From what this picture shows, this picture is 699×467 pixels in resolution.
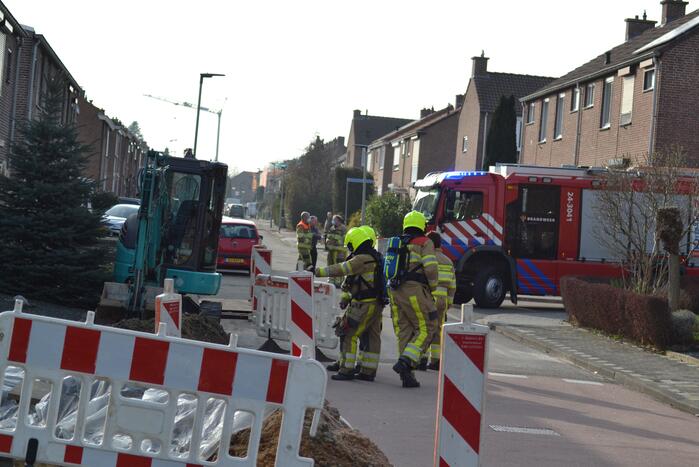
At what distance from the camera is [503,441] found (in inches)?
340

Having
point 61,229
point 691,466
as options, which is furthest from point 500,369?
point 61,229

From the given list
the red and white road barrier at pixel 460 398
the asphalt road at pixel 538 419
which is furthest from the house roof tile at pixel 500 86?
the red and white road barrier at pixel 460 398

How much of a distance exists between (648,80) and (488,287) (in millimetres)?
11414

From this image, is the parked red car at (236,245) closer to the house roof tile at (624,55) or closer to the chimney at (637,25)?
the house roof tile at (624,55)

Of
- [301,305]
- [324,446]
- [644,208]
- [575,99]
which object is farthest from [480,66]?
[324,446]

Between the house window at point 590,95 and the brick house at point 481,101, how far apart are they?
565 inches

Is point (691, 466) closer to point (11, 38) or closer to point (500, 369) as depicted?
point (500, 369)

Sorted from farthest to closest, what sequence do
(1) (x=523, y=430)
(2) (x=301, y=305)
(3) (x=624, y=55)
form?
(3) (x=624, y=55)
(2) (x=301, y=305)
(1) (x=523, y=430)

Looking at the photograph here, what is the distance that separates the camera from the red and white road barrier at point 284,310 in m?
13.0

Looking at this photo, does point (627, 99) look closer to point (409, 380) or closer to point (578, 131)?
point (578, 131)

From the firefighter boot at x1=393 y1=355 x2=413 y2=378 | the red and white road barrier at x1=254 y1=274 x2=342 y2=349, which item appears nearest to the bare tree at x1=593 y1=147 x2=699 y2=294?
the red and white road barrier at x1=254 y1=274 x2=342 y2=349

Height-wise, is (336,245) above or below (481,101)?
below

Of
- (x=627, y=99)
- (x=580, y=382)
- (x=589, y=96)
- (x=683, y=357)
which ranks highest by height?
(x=589, y=96)

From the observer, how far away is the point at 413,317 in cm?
1122
